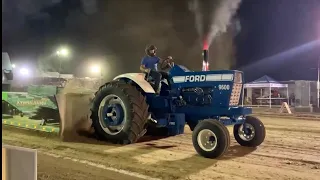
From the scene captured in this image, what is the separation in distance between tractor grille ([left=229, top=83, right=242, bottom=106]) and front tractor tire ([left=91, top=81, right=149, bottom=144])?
138 cm

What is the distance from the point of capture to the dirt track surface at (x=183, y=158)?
375 centimetres

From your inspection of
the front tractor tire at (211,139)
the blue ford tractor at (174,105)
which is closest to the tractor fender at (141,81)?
the blue ford tractor at (174,105)

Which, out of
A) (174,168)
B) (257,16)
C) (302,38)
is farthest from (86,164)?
(302,38)

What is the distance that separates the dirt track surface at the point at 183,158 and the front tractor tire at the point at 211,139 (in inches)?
4.5

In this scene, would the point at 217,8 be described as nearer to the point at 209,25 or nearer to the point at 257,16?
the point at 209,25

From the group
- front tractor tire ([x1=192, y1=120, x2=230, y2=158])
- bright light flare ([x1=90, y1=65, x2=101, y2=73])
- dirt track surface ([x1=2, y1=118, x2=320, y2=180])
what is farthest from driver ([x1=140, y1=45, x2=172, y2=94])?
bright light flare ([x1=90, y1=65, x2=101, y2=73])

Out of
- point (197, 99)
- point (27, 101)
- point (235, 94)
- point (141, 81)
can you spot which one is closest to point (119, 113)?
point (141, 81)

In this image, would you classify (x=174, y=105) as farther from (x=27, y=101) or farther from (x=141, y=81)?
(x=27, y=101)

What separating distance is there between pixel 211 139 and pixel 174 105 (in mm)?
1248

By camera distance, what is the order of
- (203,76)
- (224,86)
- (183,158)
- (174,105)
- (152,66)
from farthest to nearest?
(152,66) < (174,105) < (203,76) < (224,86) < (183,158)

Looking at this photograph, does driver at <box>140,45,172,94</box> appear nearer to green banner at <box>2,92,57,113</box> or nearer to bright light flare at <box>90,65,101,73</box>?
green banner at <box>2,92,57,113</box>

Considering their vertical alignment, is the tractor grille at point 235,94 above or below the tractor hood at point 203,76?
below

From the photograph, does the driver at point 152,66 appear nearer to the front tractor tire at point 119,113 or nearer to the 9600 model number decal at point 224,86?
the front tractor tire at point 119,113

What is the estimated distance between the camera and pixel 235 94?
518 centimetres
